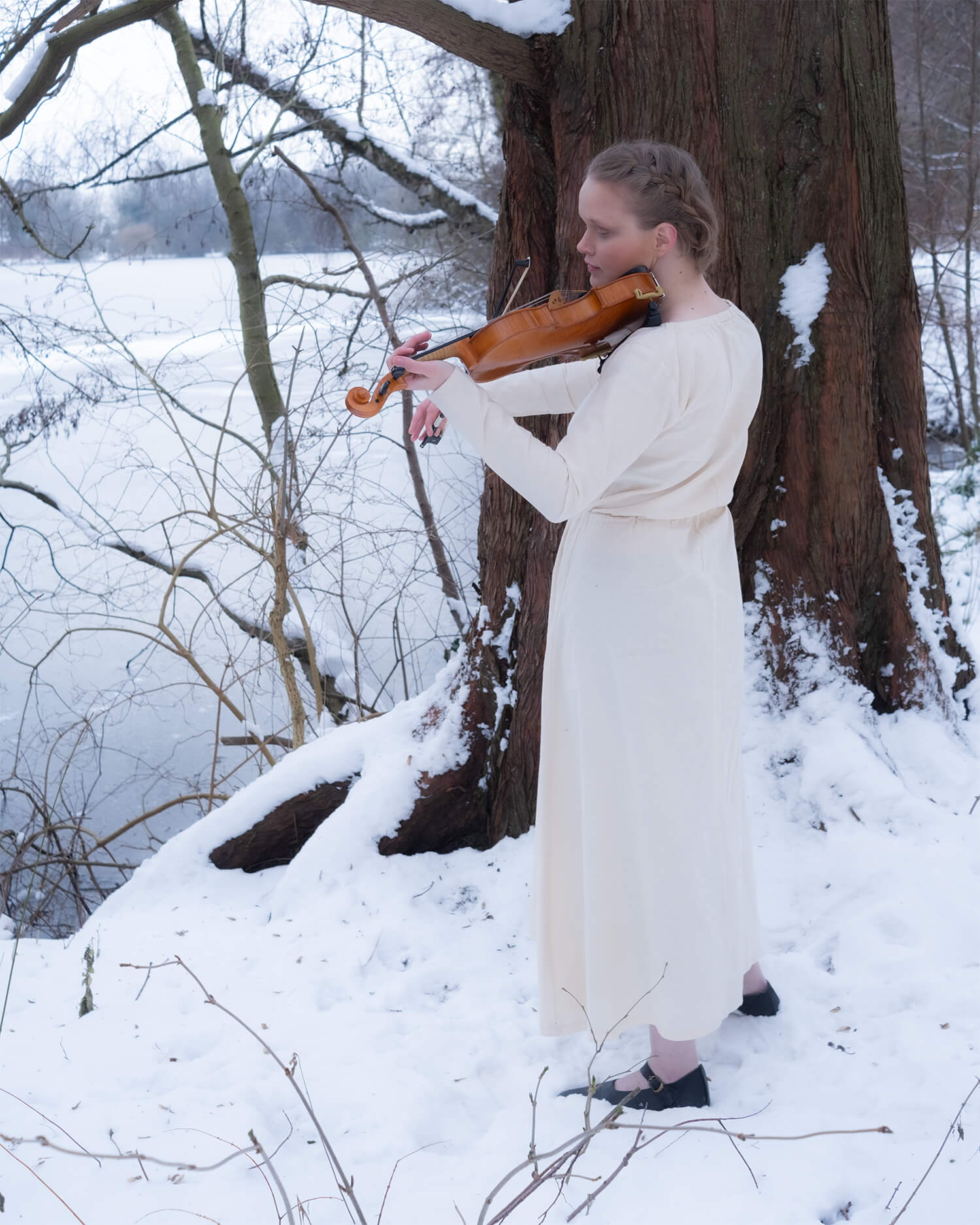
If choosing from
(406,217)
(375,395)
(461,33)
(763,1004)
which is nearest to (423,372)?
(375,395)

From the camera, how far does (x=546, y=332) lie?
5.47 ft

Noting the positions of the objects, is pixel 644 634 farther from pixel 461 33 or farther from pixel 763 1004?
pixel 461 33

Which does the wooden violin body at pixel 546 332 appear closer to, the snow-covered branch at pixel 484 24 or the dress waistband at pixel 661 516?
the dress waistband at pixel 661 516

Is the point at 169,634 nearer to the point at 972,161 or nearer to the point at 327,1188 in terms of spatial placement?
the point at 327,1188

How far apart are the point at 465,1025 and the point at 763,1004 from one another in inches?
26.1

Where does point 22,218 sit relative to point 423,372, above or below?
above

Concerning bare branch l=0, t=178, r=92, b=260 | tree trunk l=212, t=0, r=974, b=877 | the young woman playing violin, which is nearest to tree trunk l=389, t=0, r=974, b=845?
tree trunk l=212, t=0, r=974, b=877

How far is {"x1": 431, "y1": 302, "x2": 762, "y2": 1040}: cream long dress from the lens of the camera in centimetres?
171

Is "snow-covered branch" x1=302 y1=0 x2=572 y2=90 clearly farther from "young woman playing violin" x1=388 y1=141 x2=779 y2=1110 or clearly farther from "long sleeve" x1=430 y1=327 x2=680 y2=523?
"long sleeve" x1=430 y1=327 x2=680 y2=523

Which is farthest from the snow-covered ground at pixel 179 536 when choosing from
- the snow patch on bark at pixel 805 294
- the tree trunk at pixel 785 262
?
the snow patch on bark at pixel 805 294

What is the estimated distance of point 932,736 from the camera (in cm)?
278

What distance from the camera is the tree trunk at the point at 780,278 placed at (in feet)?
8.47

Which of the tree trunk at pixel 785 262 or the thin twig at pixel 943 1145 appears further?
the tree trunk at pixel 785 262

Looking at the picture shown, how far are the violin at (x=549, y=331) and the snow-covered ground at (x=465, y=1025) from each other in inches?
47.6
